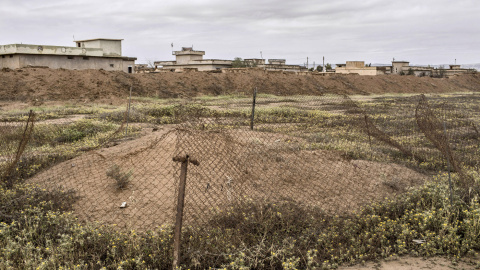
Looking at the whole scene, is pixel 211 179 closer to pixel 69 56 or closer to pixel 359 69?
pixel 69 56

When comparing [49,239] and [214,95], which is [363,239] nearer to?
[49,239]

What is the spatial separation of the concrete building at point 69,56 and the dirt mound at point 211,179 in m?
33.9

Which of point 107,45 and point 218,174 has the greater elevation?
point 107,45

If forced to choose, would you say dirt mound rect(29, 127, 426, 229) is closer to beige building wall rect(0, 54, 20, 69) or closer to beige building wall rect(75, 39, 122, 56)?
beige building wall rect(0, 54, 20, 69)

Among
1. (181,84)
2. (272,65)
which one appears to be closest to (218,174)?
(181,84)

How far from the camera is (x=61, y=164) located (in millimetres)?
8336

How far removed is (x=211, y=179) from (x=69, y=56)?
128 feet

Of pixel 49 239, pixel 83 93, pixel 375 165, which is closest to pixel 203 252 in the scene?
pixel 49 239

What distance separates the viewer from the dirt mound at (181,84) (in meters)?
30.6

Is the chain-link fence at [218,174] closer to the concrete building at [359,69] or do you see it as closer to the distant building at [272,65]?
the concrete building at [359,69]

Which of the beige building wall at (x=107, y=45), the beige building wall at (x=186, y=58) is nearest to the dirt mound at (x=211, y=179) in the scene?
the beige building wall at (x=107, y=45)

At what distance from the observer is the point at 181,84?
39.2m

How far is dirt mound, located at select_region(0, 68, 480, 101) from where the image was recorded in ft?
100

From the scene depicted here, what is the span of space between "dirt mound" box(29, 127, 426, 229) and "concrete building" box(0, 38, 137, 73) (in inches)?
1335
